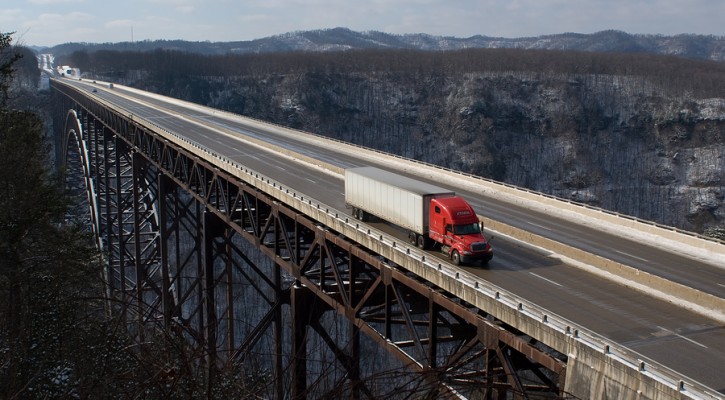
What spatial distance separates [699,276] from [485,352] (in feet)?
27.7

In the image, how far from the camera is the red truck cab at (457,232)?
64.4 ft

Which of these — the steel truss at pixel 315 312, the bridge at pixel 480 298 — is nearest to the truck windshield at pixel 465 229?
the bridge at pixel 480 298

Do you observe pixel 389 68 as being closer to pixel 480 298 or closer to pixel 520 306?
pixel 480 298

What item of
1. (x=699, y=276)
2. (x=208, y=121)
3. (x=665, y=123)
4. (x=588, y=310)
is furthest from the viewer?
(x=665, y=123)

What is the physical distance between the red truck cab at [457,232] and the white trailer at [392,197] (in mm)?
500

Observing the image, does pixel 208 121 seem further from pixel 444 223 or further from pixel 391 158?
pixel 444 223

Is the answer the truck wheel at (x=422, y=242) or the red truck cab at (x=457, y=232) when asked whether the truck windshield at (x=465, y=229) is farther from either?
the truck wheel at (x=422, y=242)

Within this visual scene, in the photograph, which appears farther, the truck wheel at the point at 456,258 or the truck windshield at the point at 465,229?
the truck windshield at the point at 465,229

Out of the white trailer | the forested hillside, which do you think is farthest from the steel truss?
the forested hillside

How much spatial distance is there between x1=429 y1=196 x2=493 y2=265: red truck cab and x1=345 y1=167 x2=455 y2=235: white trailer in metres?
0.50

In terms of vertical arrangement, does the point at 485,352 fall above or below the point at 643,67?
below

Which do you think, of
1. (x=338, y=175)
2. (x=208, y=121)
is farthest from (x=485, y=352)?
(x=208, y=121)

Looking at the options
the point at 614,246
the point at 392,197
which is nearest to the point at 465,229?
the point at 392,197

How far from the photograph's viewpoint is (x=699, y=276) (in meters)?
19.2
